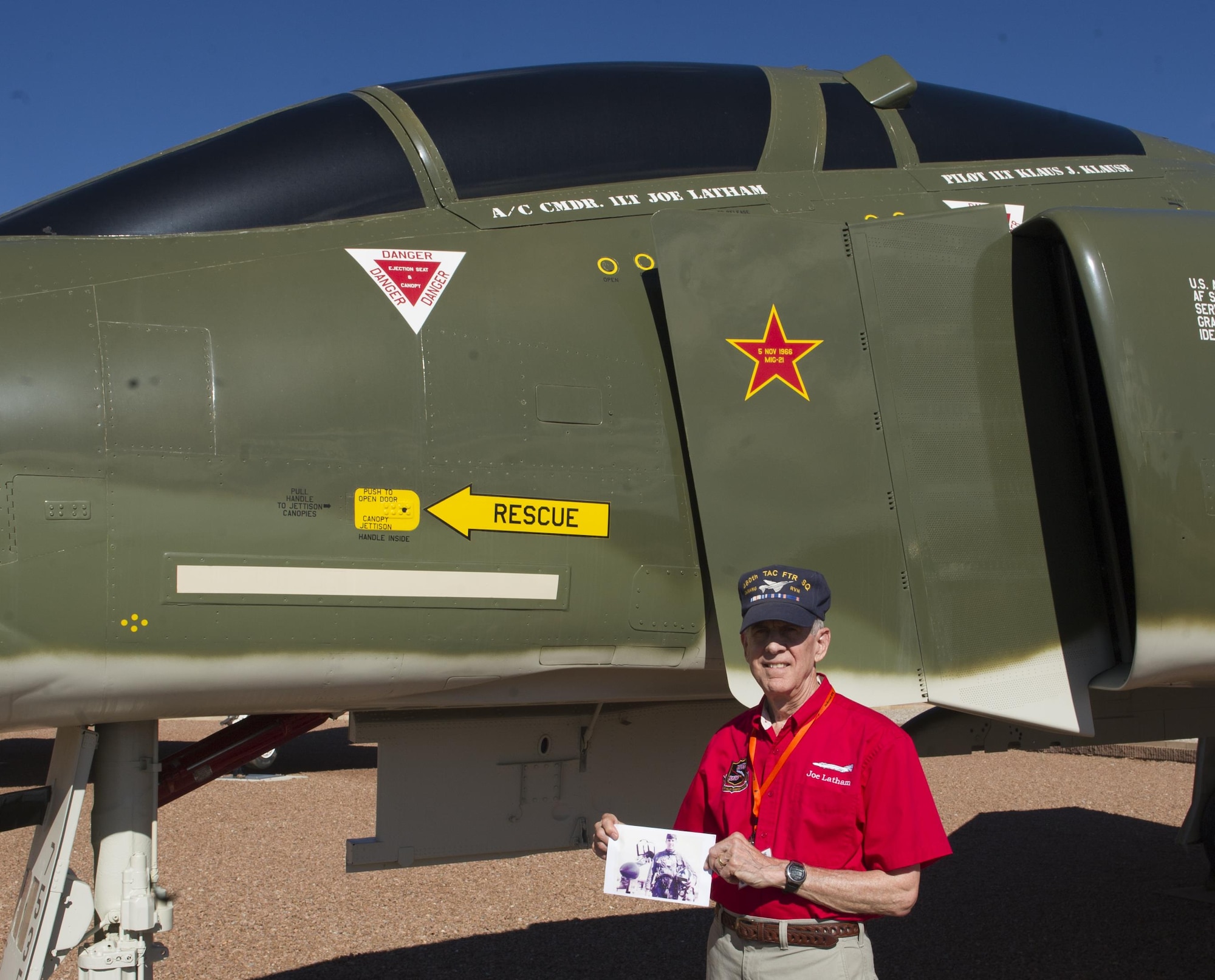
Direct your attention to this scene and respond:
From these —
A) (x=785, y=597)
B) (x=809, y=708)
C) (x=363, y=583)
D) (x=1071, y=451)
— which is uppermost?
(x=1071, y=451)

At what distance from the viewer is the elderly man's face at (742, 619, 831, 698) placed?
7.34 ft

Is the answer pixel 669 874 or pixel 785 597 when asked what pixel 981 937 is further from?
pixel 785 597

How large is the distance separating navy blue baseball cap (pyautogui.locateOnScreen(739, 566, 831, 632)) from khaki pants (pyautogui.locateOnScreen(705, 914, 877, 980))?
598 millimetres

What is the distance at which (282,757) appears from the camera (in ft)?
40.8

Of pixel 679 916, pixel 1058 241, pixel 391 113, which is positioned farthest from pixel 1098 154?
pixel 679 916

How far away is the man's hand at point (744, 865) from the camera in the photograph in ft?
6.77

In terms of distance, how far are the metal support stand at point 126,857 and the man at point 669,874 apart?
1.69 meters

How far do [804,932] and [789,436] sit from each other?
5.49 ft

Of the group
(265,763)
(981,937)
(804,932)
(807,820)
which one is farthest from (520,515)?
(265,763)

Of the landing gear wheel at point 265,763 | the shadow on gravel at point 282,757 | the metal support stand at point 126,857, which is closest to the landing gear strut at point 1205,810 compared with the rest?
the metal support stand at point 126,857

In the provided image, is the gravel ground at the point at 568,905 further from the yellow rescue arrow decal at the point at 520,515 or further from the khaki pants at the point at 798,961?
the khaki pants at the point at 798,961

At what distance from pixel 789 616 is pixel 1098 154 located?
10.6 ft

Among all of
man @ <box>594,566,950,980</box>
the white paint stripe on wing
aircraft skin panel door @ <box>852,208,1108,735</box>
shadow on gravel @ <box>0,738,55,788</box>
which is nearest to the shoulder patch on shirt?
man @ <box>594,566,950,980</box>

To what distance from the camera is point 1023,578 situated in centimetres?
353
